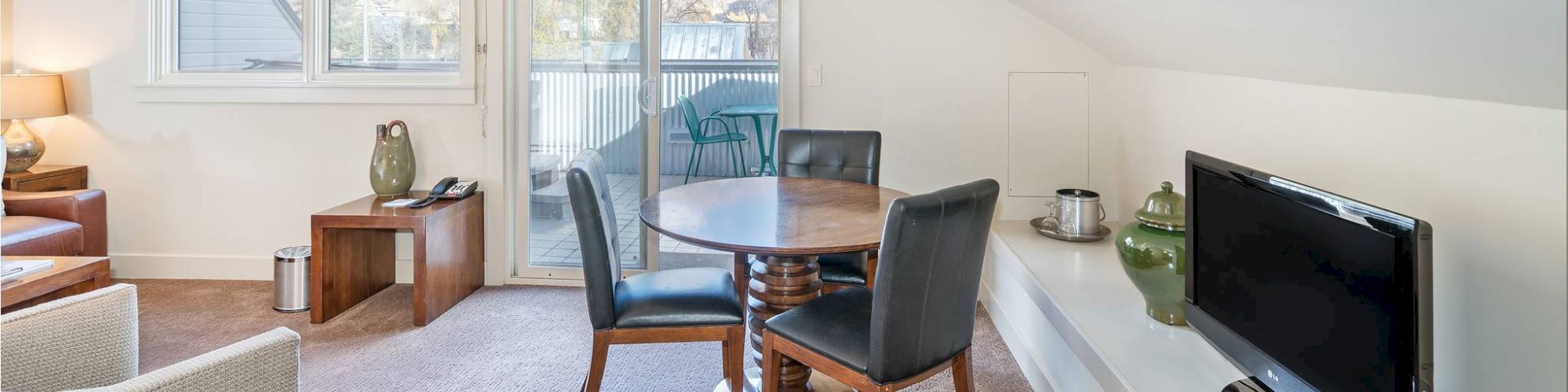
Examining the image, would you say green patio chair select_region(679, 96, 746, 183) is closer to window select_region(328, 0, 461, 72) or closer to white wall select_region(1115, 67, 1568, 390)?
window select_region(328, 0, 461, 72)

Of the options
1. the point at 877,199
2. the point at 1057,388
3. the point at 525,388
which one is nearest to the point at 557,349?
the point at 525,388

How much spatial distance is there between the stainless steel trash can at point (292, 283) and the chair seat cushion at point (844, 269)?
6.67 feet

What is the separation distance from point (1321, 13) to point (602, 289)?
166cm

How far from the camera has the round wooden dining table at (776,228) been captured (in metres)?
1.99

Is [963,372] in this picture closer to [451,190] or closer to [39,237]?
[451,190]

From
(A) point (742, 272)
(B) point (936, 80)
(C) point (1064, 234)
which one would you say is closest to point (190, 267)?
(A) point (742, 272)

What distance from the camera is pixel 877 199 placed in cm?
262

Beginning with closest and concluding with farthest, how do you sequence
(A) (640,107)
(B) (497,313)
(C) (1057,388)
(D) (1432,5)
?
(D) (1432,5)
(C) (1057,388)
(B) (497,313)
(A) (640,107)

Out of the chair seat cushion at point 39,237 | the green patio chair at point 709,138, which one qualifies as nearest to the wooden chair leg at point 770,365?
the chair seat cushion at point 39,237

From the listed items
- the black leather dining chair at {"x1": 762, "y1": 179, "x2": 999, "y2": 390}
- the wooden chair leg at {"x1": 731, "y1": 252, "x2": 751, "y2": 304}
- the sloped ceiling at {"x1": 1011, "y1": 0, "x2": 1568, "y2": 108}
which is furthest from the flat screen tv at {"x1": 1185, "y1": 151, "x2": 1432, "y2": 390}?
the wooden chair leg at {"x1": 731, "y1": 252, "x2": 751, "y2": 304}

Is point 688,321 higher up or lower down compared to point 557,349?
higher up

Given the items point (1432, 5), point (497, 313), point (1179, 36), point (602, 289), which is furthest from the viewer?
point (497, 313)

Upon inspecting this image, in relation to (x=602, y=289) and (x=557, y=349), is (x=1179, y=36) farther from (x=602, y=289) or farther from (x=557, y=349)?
(x=557, y=349)

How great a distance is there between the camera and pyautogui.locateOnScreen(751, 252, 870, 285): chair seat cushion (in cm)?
267
